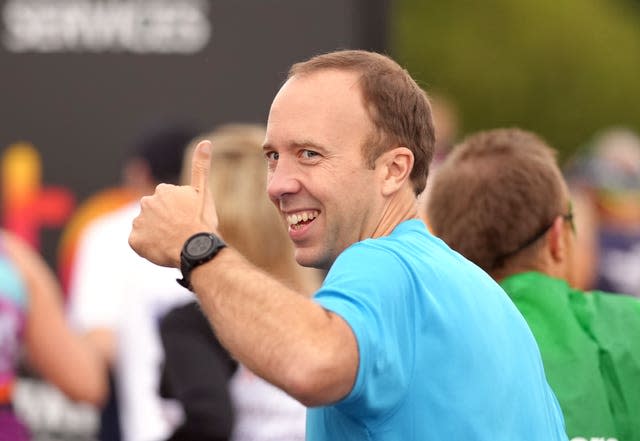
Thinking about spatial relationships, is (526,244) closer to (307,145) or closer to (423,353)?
(307,145)

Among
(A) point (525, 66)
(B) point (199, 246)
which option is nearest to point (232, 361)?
(B) point (199, 246)

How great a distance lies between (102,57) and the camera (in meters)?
7.50

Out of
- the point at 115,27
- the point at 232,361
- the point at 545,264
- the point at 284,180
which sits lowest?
the point at 232,361

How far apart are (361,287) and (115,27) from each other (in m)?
5.17

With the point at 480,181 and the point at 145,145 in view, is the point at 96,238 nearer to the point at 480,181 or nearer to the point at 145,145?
the point at 145,145

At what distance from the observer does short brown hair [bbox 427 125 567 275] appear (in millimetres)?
3840

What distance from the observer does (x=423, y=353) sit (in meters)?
2.68

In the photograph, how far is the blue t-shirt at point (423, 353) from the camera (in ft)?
8.48

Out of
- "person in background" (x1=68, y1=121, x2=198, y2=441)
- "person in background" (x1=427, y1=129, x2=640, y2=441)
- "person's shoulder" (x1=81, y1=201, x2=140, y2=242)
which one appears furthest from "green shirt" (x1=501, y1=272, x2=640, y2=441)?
"person's shoulder" (x1=81, y1=201, x2=140, y2=242)

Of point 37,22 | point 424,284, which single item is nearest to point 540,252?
point 424,284

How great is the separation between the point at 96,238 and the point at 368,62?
12.5 ft

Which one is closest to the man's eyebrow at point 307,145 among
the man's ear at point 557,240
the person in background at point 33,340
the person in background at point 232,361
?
the man's ear at point 557,240

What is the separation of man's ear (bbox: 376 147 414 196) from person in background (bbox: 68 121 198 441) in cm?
273

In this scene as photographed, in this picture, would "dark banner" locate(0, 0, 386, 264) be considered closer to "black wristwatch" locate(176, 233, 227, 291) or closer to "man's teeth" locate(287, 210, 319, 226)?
"man's teeth" locate(287, 210, 319, 226)
